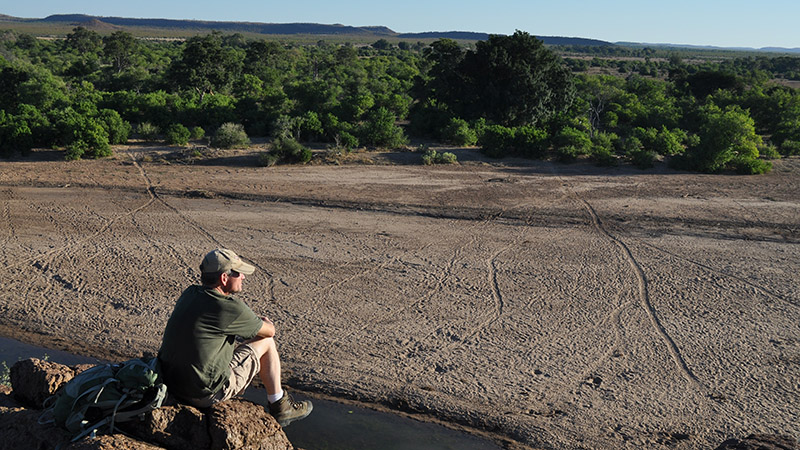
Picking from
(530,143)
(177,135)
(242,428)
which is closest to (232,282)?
(242,428)

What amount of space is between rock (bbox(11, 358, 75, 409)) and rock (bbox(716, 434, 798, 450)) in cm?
490

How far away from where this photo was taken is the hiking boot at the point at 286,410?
225 inches

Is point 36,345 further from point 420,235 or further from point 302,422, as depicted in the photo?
point 420,235

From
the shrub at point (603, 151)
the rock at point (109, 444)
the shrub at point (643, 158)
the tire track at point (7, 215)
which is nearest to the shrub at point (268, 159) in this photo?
the tire track at point (7, 215)

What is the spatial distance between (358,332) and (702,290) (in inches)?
188

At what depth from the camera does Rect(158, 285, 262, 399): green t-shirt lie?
4.80 m

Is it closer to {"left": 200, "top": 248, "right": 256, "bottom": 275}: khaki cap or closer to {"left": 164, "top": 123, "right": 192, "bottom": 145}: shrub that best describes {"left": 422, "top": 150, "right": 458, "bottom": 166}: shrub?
{"left": 164, "top": 123, "right": 192, "bottom": 145}: shrub

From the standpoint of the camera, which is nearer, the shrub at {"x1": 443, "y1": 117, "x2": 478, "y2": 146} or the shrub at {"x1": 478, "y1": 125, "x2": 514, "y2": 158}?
the shrub at {"x1": 478, "y1": 125, "x2": 514, "y2": 158}

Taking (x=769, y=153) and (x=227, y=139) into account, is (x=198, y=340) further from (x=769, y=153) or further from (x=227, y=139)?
(x=769, y=153)

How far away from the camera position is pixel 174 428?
4.75 m

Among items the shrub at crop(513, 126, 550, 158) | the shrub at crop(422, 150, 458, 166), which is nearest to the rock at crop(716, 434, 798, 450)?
the shrub at crop(422, 150, 458, 166)

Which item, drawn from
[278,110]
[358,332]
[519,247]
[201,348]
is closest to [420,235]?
[519,247]

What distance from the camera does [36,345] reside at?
8.09m

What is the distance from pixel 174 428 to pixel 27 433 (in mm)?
975
